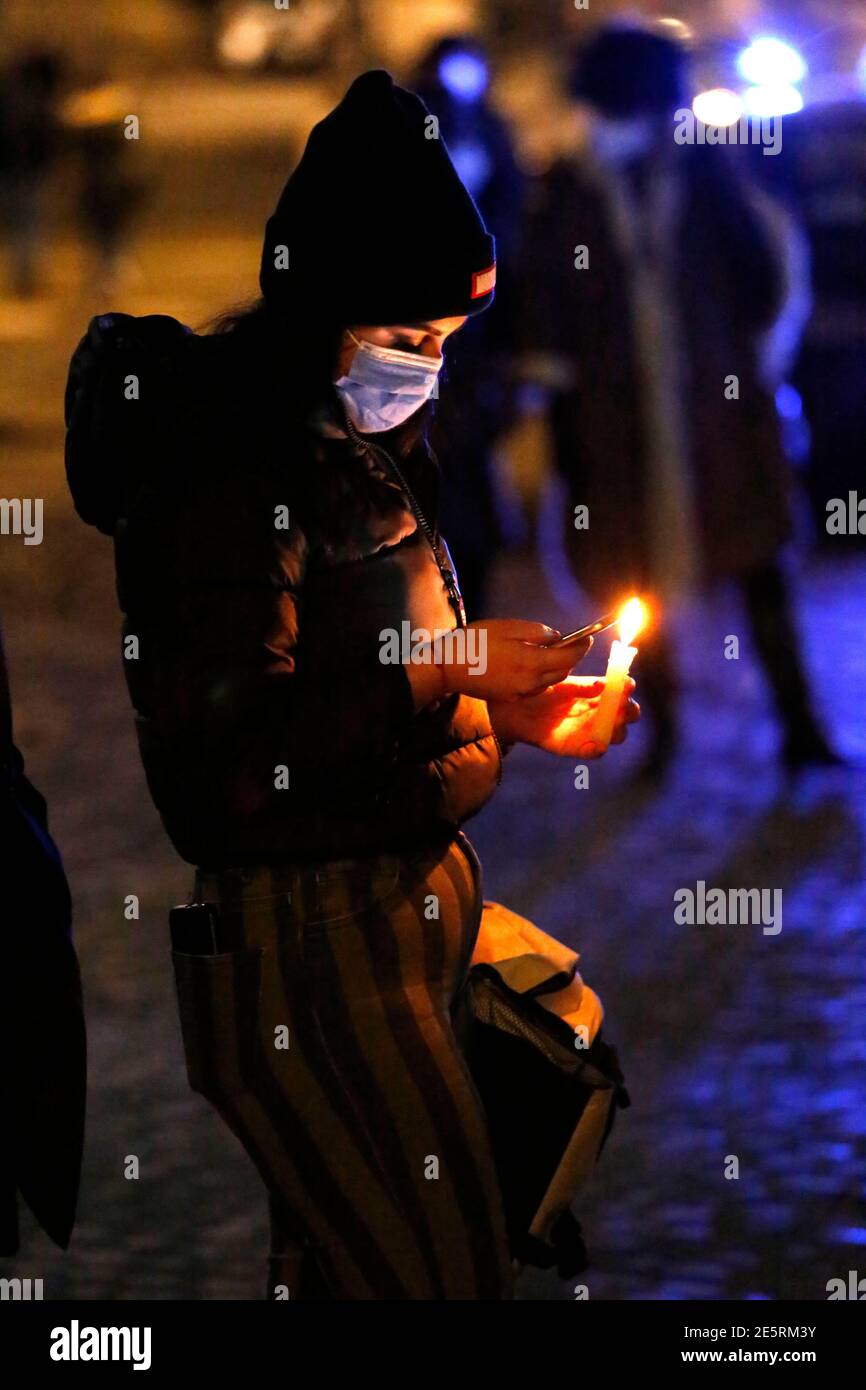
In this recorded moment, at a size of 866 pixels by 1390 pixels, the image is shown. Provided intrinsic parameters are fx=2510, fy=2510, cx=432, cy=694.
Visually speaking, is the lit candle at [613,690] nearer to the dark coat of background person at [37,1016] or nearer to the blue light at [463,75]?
the dark coat of background person at [37,1016]

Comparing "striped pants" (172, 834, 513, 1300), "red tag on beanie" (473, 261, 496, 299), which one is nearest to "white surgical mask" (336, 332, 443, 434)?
"red tag on beanie" (473, 261, 496, 299)

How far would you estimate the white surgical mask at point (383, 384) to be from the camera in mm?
3129

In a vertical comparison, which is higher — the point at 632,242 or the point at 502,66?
the point at 502,66

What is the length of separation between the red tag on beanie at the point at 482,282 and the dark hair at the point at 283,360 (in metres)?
0.17

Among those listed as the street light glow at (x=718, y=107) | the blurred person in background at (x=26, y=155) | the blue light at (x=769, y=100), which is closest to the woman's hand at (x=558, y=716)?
the street light glow at (x=718, y=107)

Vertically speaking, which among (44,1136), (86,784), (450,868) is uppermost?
(86,784)

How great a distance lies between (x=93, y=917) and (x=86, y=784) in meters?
1.62

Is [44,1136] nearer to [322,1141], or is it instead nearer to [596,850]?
[322,1141]

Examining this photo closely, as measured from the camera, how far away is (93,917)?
22.3ft

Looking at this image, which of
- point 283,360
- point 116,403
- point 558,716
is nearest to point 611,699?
point 558,716

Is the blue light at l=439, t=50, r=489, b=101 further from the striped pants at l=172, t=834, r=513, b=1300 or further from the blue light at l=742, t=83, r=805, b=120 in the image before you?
the striped pants at l=172, t=834, r=513, b=1300
